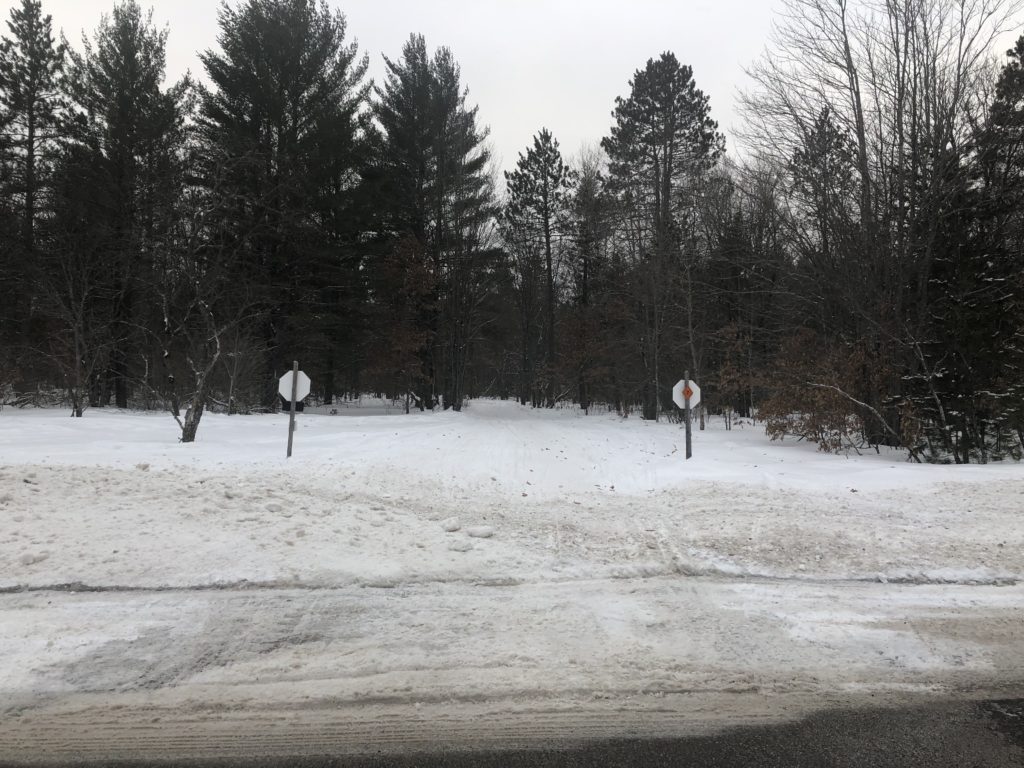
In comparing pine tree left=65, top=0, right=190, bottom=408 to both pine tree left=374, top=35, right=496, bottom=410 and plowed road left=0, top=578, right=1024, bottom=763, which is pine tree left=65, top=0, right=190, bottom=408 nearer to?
pine tree left=374, top=35, right=496, bottom=410

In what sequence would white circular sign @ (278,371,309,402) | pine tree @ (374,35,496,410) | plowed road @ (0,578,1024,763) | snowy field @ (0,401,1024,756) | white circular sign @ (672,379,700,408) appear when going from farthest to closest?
pine tree @ (374,35,496,410) < white circular sign @ (672,379,700,408) < white circular sign @ (278,371,309,402) < snowy field @ (0,401,1024,756) < plowed road @ (0,578,1024,763)

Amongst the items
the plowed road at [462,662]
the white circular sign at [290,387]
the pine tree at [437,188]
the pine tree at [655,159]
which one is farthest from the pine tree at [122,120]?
the plowed road at [462,662]

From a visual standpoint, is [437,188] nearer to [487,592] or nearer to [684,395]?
[684,395]

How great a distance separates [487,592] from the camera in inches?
185

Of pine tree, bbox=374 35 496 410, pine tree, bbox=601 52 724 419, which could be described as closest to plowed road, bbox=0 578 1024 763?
pine tree, bbox=601 52 724 419

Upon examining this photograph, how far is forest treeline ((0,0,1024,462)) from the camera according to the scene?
12688mm

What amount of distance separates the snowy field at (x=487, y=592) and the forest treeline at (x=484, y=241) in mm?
5313

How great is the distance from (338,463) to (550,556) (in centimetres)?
549

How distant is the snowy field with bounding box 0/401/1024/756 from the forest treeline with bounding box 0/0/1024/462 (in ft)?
17.4

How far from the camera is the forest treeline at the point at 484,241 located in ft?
41.6

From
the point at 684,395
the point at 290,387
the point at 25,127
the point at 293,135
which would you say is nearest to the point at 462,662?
the point at 290,387

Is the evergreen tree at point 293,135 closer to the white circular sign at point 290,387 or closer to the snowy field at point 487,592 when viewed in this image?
the white circular sign at point 290,387

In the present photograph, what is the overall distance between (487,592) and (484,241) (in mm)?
26564

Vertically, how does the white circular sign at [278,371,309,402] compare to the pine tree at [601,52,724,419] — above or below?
below
